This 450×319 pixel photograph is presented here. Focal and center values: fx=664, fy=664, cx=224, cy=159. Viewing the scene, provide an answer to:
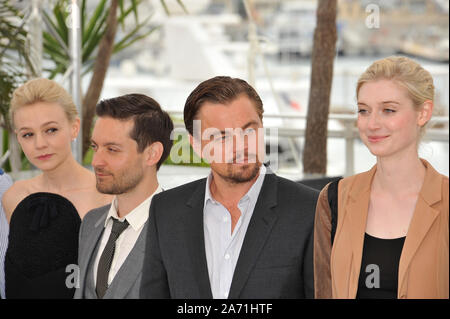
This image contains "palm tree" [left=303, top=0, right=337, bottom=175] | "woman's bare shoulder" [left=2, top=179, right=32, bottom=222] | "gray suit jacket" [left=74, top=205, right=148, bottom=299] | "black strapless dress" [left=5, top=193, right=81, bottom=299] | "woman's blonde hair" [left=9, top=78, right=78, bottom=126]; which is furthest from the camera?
"palm tree" [left=303, top=0, right=337, bottom=175]

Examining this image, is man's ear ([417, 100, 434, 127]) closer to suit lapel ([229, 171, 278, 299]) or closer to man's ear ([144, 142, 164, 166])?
suit lapel ([229, 171, 278, 299])

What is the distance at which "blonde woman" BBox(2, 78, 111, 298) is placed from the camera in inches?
75.1

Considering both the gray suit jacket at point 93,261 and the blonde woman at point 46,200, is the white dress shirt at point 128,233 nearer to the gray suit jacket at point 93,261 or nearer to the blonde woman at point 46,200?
the gray suit jacket at point 93,261

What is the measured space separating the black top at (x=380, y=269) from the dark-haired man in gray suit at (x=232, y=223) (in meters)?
0.13

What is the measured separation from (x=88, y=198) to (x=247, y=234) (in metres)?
0.66

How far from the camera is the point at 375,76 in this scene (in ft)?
5.14

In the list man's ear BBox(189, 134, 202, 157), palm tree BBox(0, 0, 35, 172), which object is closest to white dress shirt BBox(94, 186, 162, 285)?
man's ear BBox(189, 134, 202, 157)

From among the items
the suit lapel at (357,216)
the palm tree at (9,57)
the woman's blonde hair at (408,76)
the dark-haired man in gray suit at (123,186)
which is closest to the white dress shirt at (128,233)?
the dark-haired man in gray suit at (123,186)

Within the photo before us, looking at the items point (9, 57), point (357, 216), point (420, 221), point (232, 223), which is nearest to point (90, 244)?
point (232, 223)

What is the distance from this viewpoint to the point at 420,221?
150 cm

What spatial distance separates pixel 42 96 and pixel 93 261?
1.84 feet

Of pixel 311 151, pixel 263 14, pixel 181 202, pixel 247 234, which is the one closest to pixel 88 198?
pixel 181 202

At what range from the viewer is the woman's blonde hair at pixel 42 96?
200 cm

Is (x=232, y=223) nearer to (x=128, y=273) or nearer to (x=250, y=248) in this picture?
(x=250, y=248)
